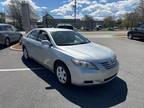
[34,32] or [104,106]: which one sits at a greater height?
[34,32]

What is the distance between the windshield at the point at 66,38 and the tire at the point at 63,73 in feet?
2.56

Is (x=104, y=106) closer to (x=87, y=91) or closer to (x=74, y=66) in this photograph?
(x=87, y=91)

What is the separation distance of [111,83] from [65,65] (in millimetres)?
1505

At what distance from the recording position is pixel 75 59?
4961mm

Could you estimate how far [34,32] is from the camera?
7.81 metres

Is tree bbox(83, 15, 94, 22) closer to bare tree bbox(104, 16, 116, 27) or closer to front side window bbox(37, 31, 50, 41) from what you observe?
bare tree bbox(104, 16, 116, 27)

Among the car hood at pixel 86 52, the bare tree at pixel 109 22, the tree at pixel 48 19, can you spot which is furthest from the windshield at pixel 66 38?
Answer: the bare tree at pixel 109 22

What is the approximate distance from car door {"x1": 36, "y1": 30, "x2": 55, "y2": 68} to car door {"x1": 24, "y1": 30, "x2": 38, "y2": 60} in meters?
0.28

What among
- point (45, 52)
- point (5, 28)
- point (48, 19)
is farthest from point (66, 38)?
point (48, 19)

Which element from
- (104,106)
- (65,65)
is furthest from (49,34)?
(104,106)

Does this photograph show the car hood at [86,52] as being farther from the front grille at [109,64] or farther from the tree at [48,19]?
the tree at [48,19]

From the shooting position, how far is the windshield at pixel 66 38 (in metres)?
6.12

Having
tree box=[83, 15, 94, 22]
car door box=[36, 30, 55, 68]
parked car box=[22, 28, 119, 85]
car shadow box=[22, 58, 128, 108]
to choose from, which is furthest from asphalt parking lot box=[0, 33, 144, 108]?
tree box=[83, 15, 94, 22]

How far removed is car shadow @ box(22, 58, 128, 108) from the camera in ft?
14.7
